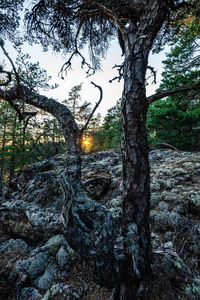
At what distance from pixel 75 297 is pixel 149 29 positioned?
13.1 ft

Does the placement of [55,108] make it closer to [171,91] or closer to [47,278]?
[171,91]

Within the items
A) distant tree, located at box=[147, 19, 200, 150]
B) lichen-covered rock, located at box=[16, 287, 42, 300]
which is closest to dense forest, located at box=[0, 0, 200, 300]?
lichen-covered rock, located at box=[16, 287, 42, 300]

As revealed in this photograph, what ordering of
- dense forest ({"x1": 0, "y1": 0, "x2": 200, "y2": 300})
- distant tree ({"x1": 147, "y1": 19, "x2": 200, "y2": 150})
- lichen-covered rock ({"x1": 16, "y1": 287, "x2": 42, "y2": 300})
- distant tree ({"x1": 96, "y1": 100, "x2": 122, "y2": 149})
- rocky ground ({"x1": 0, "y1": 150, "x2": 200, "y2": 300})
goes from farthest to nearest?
distant tree ({"x1": 96, "y1": 100, "x2": 122, "y2": 149}) < distant tree ({"x1": 147, "y1": 19, "x2": 200, "y2": 150}) < lichen-covered rock ({"x1": 16, "y1": 287, "x2": 42, "y2": 300}) < rocky ground ({"x1": 0, "y1": 150, "x2": 200, "y2": 300}) < dense forest ({"x1": 0, "y1": 0, "x2": 200, "y2": 300})

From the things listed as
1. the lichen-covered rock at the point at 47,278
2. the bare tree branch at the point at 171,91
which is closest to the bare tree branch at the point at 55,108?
the bare tree branch at the point at 171,91

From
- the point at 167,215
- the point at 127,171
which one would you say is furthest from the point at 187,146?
the point at 127,171

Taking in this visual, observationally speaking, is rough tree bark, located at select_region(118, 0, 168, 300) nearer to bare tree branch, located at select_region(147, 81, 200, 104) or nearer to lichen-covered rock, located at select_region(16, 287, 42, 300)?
bare tree branch, located at select_region(147, 81, 200, 104)

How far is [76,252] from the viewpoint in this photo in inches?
89.7

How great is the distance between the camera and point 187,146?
43.9 feet

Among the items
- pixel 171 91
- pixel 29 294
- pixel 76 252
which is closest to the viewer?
pixel 76 252

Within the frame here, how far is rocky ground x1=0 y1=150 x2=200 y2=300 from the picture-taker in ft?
9.46

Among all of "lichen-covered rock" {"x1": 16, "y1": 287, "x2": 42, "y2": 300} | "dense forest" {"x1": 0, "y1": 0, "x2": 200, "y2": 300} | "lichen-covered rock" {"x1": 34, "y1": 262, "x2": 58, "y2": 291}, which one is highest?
"dense forest" {"x1": 0, "y1": 0, "x2": 200, "y2": 300}

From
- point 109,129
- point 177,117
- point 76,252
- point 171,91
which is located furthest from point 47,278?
point 109,129

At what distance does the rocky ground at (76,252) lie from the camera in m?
2.88

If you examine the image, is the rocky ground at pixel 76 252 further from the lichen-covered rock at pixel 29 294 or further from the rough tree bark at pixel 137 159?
the rough tree bark at pixel 137 159
